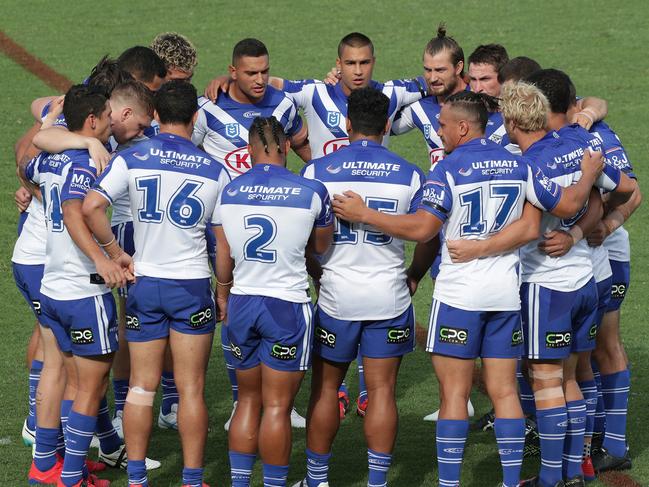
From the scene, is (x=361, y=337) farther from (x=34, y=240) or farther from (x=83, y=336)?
(x=34, y=240)

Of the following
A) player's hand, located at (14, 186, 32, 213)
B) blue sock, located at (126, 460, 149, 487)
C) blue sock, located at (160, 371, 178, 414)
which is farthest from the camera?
blue sock, located at (160, 371, 178, 414)

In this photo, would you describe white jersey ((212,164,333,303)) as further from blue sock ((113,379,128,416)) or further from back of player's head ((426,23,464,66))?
back of player's head ((426,23,464,66))

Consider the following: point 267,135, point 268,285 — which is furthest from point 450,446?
point 267,135

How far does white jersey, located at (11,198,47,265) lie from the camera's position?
25.1ft

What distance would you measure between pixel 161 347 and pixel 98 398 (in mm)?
539

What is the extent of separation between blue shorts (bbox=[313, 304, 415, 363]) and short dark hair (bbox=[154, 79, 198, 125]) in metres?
1.44

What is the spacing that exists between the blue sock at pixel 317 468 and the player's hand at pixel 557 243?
1.85 metres

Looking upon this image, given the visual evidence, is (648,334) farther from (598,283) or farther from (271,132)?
(271,132)

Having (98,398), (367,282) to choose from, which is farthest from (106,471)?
(367,282)

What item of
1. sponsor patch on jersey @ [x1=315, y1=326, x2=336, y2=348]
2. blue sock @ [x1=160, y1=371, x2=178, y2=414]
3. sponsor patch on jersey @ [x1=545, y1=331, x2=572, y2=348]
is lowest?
blue sock @ [x1=160, y1=371, x2=178, y2=414]

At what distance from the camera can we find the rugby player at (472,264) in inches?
263

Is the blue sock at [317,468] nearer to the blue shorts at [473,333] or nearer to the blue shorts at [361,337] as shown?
the blue shorts at [361,337]

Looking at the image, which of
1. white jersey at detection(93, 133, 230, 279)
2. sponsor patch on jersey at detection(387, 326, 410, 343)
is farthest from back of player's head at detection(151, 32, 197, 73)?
sponsor patch on jersey at detection(387, 326, 410, 343)

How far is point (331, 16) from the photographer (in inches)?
825
